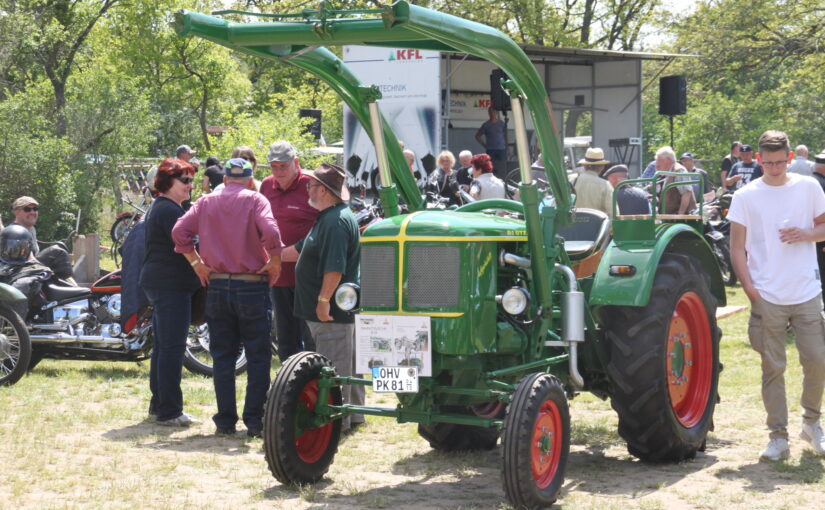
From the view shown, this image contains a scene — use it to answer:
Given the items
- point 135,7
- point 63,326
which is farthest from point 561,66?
point 63,326

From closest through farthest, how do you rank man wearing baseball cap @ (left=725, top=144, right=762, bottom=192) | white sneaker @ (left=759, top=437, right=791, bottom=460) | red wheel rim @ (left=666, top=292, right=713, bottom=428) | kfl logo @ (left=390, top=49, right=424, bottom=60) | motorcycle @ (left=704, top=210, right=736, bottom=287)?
white sneaker @ (left=759, top=437, right=791, bottom=460) < red wheel rim @ (left=666, top=292, right=713, bottom=428) < motorcycle @ (left=704, top=210, right=736, bottom=287) < man wearing baseball cap @ (left=725, top=144, right=762, bottom=192) < kfl logo @ (left=390, top=49, right=424, bottom=60)

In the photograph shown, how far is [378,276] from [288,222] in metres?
2.25

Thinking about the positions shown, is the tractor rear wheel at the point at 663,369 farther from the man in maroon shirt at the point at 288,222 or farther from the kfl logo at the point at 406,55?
the kfl logo at the point at 406,55

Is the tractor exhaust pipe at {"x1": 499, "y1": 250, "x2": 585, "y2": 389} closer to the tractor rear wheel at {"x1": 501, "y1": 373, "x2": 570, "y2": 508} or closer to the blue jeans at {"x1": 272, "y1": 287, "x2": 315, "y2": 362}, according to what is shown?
the tractor rear wheel at {"x1": 501, "y1": 373, "x2": 570, "y2": 508}

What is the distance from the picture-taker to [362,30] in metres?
4.93

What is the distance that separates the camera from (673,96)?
22891mm

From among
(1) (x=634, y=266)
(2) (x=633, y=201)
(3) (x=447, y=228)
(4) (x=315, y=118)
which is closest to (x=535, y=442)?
(3) (x=447, y=228)

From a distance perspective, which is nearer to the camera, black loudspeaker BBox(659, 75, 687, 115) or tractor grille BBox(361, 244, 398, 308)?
tractor grille BBox(361, 244, 398, 308)

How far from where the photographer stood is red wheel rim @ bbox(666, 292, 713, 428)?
264 inches

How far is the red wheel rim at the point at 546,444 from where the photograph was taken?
5.35 metres

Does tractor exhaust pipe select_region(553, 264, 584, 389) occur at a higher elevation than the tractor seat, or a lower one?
lower

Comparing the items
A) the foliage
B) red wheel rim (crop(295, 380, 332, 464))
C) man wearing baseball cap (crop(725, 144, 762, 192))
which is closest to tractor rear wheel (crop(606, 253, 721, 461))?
red wheel rim (crop(295, 380, 332, 464))

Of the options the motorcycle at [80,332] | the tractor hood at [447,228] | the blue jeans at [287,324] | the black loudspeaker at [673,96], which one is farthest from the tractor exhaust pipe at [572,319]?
the black loudspeaker at [673,96]

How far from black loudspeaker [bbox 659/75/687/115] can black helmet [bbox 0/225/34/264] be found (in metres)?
15.3
